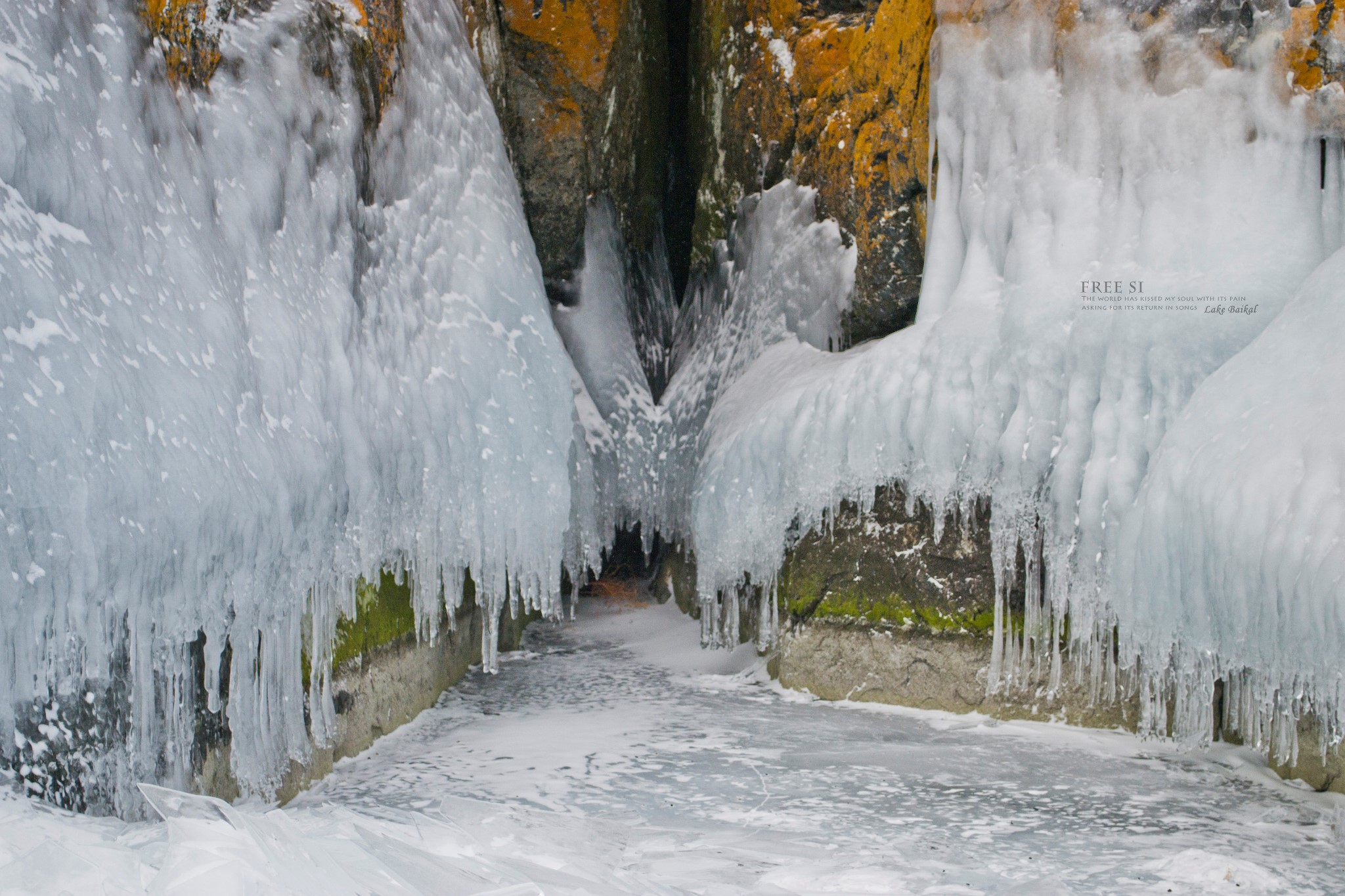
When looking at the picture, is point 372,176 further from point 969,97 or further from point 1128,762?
point 1128,762

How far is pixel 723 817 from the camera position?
3062mm

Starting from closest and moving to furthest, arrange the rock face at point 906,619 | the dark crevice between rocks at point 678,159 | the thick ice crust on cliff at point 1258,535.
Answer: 1. the thick ice crust on cliff at point 1258,535
2. the rock face at point 906,619
3. the dark crevice between rocks at point 678,159

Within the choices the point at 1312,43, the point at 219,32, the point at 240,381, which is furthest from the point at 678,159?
the point at 240,381

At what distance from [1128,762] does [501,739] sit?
2444 mm

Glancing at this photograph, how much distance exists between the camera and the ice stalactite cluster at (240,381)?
2.18 meters

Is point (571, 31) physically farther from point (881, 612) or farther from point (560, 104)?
point (881, 612)

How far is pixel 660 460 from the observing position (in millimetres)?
6211

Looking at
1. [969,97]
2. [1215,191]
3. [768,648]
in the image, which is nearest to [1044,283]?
[1215,191]

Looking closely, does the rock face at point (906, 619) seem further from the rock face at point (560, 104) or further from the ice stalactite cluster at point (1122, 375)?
the rock face at point (560, 104)

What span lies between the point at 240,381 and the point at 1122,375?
10.5 ft

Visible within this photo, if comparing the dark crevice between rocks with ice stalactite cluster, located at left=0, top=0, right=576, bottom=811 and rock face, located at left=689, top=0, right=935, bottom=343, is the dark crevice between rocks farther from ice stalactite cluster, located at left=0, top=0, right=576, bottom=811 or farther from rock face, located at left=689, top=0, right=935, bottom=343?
ice stalactite cluster, located at left=0, top=0, right=576, bottom=811

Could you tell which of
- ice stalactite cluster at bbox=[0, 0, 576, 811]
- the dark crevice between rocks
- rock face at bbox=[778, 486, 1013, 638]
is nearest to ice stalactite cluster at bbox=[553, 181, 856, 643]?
the dark crevice between rocks

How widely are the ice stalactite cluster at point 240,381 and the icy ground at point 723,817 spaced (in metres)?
0.42

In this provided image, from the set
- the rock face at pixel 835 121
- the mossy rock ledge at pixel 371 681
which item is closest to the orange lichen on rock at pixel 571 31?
the rock face at pixel 835 121
